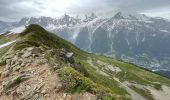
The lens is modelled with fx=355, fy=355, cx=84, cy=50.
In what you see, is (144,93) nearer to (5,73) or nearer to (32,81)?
(5,73)

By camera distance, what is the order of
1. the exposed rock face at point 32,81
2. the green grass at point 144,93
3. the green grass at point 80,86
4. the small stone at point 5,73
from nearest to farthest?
the green grass at point 80,86 → the exposed rock face at point 32,81 → the small stone at point 5,73 → the green grass at point 144,93

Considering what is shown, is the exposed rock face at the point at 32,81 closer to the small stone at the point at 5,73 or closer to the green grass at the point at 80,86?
the small stone at the point at 5,73

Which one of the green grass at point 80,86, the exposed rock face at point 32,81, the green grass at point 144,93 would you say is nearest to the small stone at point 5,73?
the exposed rock face at point 32,81

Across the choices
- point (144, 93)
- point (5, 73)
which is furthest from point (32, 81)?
point (144, 93)

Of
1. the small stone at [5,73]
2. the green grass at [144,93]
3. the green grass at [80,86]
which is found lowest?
the green grass at [144,93]

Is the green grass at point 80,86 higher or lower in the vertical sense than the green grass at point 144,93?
higher

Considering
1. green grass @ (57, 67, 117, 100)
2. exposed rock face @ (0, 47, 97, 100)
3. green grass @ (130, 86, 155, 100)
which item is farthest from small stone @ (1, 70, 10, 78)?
green grass @ (130, 86, 155, 100)

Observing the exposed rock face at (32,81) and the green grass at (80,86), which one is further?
the exposed rock face at (32,81)

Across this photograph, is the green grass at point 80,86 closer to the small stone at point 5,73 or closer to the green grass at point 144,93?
the small stone at point 5,73

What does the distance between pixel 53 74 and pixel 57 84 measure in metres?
2.57

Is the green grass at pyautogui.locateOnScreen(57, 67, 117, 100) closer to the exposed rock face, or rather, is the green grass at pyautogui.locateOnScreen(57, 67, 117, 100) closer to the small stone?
the exposed rock face

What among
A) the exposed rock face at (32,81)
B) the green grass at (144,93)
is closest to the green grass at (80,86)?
the exposed rock face at (32,81)

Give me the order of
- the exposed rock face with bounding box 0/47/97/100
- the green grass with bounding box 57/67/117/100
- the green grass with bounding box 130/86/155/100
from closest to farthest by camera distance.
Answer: the green grass with bounding box 57/67/117/100
the exposed rock face with bounding box 0/47/97/100
the green grass with bounding box 130/86/155/100

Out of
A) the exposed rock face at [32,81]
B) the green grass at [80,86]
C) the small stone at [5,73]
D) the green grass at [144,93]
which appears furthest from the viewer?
the green grass at [144,93]
